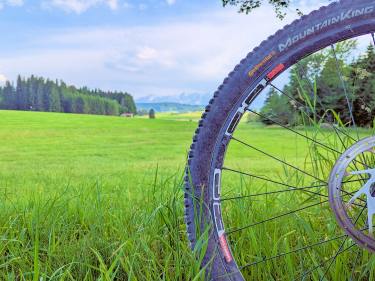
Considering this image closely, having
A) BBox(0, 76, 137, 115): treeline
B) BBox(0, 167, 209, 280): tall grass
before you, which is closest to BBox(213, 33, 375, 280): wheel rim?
BBox(0, 167, 209, 280): tall grass

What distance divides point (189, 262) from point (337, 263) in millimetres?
427

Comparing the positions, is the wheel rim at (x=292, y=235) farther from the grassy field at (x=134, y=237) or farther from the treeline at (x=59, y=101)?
the treeline at (x=59, y=101)

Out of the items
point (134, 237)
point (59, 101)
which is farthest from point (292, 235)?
point (59, 101)

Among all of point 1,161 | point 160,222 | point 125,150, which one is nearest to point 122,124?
point 125,150

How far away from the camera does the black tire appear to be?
3.61 feet

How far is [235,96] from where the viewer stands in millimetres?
1195

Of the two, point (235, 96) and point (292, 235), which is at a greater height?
point (235, 96)

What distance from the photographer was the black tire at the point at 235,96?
1101 mm

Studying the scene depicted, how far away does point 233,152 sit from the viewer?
20.8ft

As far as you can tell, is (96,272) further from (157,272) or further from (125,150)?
(125,150)

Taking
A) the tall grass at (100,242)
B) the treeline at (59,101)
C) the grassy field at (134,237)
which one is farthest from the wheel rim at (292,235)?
the treeline at (59,101)

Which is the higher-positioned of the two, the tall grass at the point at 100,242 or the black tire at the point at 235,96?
the black tire at the point at 235,96

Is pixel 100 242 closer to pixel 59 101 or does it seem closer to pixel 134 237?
pixel 134 237

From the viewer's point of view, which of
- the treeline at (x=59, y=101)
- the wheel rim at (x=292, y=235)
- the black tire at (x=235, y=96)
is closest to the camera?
the black tire at (x=235, y=96)
